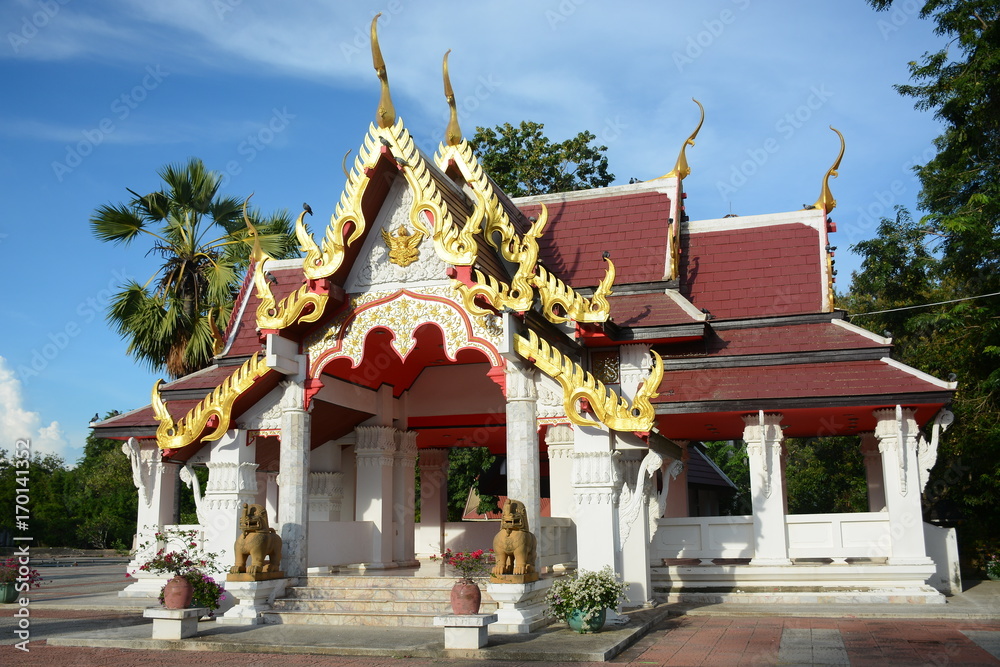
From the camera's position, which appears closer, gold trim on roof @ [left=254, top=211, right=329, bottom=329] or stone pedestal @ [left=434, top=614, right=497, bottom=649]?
stone pedestal @ [left=434, top=614, right=497, bottom=649]

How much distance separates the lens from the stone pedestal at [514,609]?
9062 millimetres

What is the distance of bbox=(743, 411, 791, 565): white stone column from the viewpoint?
12.2 meters

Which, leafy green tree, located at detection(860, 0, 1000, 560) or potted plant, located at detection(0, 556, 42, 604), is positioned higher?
leafy green tree, located at detection(860, 0, 1000, 560)

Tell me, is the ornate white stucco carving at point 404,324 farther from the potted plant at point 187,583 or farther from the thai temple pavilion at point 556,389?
the potted plant at point 187,583

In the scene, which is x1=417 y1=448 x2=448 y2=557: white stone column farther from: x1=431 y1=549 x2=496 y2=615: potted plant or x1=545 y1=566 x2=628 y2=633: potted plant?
x1=545 y1=566 x2=628 y2=633: potted plant

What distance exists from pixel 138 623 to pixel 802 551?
29.4 feet

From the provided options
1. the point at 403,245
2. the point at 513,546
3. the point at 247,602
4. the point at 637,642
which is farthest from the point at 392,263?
the point at 637,642

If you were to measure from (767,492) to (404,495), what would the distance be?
18.3 feet

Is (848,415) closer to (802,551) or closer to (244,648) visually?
(802,551)

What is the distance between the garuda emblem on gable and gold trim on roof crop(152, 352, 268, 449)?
2116mm

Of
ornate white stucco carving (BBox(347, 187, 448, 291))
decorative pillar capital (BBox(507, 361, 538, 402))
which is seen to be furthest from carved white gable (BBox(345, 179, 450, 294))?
decorative pillar capital (BBox(507, 361, 538, 402))

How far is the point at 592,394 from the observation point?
9.86 m

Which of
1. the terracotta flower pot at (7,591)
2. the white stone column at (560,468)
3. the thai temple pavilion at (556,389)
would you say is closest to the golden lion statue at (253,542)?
the thai temple pavilion at (556,389)

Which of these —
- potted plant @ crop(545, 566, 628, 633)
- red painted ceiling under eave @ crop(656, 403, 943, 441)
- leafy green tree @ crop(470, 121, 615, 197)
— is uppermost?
leafy green tree @ crop(470, 121, 615, 197)
